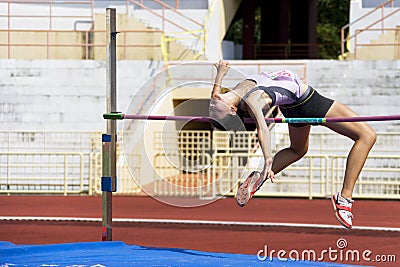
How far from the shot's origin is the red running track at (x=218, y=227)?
36.2 feet

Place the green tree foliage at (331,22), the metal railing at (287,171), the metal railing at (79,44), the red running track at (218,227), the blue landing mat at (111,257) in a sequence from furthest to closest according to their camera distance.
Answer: the green tree foliage at (331,22) < the metal railing at (79,44) < the metal railing at (287,171) < the red running track at (218,227) < the blue landing mat at (111,257)

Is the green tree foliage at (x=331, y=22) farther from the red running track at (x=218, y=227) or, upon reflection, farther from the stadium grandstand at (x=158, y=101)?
the red running track at (x=218, y=227)

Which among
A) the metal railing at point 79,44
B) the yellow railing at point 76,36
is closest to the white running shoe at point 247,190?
the yellow railing at point 76,36

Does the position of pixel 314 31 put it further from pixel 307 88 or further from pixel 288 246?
pixel 307 88

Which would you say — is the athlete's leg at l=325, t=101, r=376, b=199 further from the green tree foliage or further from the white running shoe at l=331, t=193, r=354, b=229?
the green tree foliage

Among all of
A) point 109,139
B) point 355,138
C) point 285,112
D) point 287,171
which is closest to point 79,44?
point 287,171

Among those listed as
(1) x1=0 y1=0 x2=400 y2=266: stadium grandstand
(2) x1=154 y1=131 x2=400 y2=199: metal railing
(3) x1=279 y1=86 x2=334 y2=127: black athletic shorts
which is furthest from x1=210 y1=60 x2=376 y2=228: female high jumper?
(2) x1=154 y1=131 x2=400 y2=199: metal railing

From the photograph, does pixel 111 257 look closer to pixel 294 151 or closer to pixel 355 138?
pixel 294 151

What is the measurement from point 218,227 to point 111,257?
4603mm

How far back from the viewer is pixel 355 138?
26.8ft

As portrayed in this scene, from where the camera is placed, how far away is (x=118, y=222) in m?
13.3

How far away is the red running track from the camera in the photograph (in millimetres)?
11039

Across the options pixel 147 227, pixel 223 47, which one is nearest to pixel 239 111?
pixel 147 227

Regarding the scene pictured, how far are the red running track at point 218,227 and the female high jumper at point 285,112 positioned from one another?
1.51m
